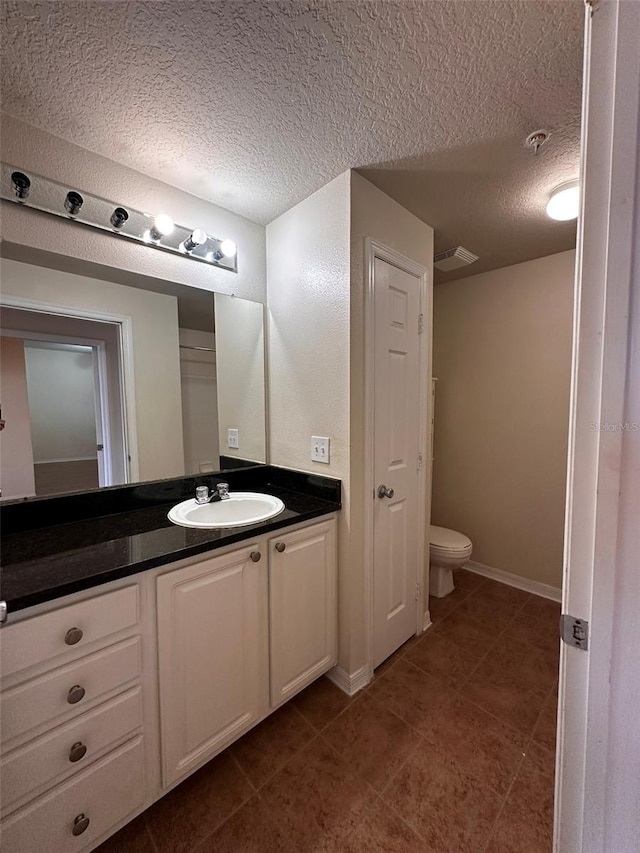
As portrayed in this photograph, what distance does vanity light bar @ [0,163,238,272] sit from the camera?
1154mm

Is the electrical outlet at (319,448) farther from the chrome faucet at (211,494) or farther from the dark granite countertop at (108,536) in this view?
the chrome faucet at (211,494)

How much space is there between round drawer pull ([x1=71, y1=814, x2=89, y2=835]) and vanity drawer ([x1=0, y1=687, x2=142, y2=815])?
13 centimetres

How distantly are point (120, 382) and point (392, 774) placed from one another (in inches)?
74.9

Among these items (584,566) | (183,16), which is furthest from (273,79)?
(584,566)

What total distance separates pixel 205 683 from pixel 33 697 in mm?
493

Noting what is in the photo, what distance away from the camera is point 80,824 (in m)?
0.89

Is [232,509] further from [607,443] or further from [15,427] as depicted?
[607,443]

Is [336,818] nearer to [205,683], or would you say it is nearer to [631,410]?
[205,683]

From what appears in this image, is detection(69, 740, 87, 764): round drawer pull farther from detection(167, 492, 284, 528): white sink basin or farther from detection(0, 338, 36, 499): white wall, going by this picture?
detection(0, 338, 36, 499): white wall

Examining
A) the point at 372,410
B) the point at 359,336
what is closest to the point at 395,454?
the point at 372,410

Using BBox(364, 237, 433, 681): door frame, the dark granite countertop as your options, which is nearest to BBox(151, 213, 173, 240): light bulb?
BBox(364, 237, 433, 681): door frame

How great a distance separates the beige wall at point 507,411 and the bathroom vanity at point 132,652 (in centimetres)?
172

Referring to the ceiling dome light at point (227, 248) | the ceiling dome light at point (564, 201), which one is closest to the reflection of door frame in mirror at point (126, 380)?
the ceiling dome light at point (227, 248)

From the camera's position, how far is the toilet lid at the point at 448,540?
220cm
